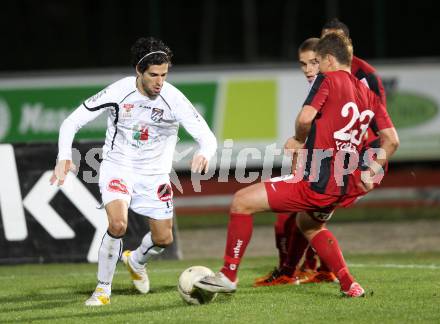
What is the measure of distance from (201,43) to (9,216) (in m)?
7.54

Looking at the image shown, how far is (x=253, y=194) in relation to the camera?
24.2 feet

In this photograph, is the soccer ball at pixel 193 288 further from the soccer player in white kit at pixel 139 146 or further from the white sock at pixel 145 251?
the white sock at pixel 145 251

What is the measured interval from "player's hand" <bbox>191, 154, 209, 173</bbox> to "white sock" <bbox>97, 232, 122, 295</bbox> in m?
0.94

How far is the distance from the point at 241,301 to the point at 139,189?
51.1 inches

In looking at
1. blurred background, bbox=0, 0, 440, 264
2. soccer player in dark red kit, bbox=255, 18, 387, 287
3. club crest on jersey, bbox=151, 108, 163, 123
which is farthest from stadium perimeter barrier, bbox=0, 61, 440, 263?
club crest on jersey, bbox=151, 108, 163, 123

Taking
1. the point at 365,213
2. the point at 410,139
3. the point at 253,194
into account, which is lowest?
the point at 365,213

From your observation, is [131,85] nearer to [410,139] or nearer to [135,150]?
[135,150]

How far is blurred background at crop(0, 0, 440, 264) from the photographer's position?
51.7 ft

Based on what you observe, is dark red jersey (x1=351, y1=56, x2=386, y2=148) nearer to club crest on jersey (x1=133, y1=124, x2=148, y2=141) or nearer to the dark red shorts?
the dark red shorts

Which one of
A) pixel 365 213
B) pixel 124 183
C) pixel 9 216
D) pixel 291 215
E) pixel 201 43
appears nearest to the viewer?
pixel 124 183

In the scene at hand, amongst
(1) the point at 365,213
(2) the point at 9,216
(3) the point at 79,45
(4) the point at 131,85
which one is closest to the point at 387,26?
(1) the point at 365,213

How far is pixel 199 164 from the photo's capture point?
7367mm

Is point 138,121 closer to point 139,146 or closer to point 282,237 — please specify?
point 139,146

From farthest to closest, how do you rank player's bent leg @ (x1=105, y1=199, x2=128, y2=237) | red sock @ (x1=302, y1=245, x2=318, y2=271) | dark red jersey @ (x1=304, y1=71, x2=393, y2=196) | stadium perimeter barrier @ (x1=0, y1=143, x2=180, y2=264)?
stadium perimeter barrier @ (x1=0, y1=143, x2=180, y2=264)
red sock @ (x1=302, y1=245, x2=318, y2=271)
player's bent leg @ (x1=105, y1=199, x2=128, y2=237)
dark red jersey @ (x1=304, y1=71, x2=393, y2=196)
